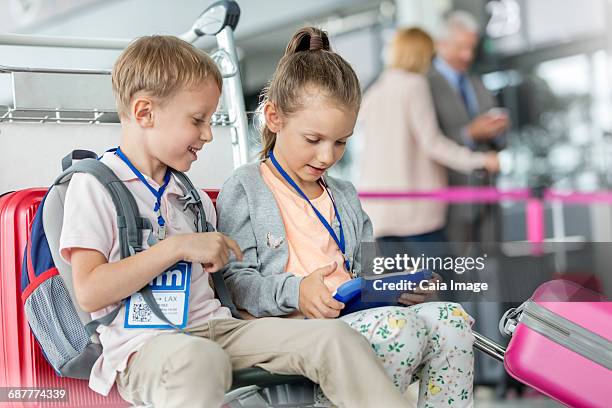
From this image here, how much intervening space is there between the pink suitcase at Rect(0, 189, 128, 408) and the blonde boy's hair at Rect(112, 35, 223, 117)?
10.4 inches

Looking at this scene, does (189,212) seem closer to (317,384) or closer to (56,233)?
(56,233)

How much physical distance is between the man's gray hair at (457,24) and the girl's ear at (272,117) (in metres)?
3.30

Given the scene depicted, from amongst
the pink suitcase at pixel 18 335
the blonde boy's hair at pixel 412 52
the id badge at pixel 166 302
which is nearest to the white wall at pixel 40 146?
the pink suitcase at pixel 18 335

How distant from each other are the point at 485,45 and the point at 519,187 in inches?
35.3

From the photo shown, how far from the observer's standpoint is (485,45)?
5.69 metres

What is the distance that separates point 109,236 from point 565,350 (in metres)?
0.83

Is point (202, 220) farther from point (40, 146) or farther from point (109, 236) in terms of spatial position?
point (40, 146)

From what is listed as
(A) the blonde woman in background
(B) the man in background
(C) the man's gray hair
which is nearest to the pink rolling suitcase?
(A) the blonde woman in background

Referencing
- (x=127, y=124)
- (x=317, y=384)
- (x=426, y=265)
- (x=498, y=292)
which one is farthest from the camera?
(x=498, y=292)

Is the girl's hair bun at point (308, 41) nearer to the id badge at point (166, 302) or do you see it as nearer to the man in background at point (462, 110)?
the id badge at point (166, 302)

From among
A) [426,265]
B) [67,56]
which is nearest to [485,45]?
[67,56]

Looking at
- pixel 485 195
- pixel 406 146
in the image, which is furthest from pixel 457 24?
pixel 406 146

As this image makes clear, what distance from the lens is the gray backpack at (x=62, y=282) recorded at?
1483 mm

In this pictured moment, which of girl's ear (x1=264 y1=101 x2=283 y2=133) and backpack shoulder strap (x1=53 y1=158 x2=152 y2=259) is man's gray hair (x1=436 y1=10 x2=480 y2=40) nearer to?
girl's ear (x1=264 y1=101 x2=283 y2=133)
